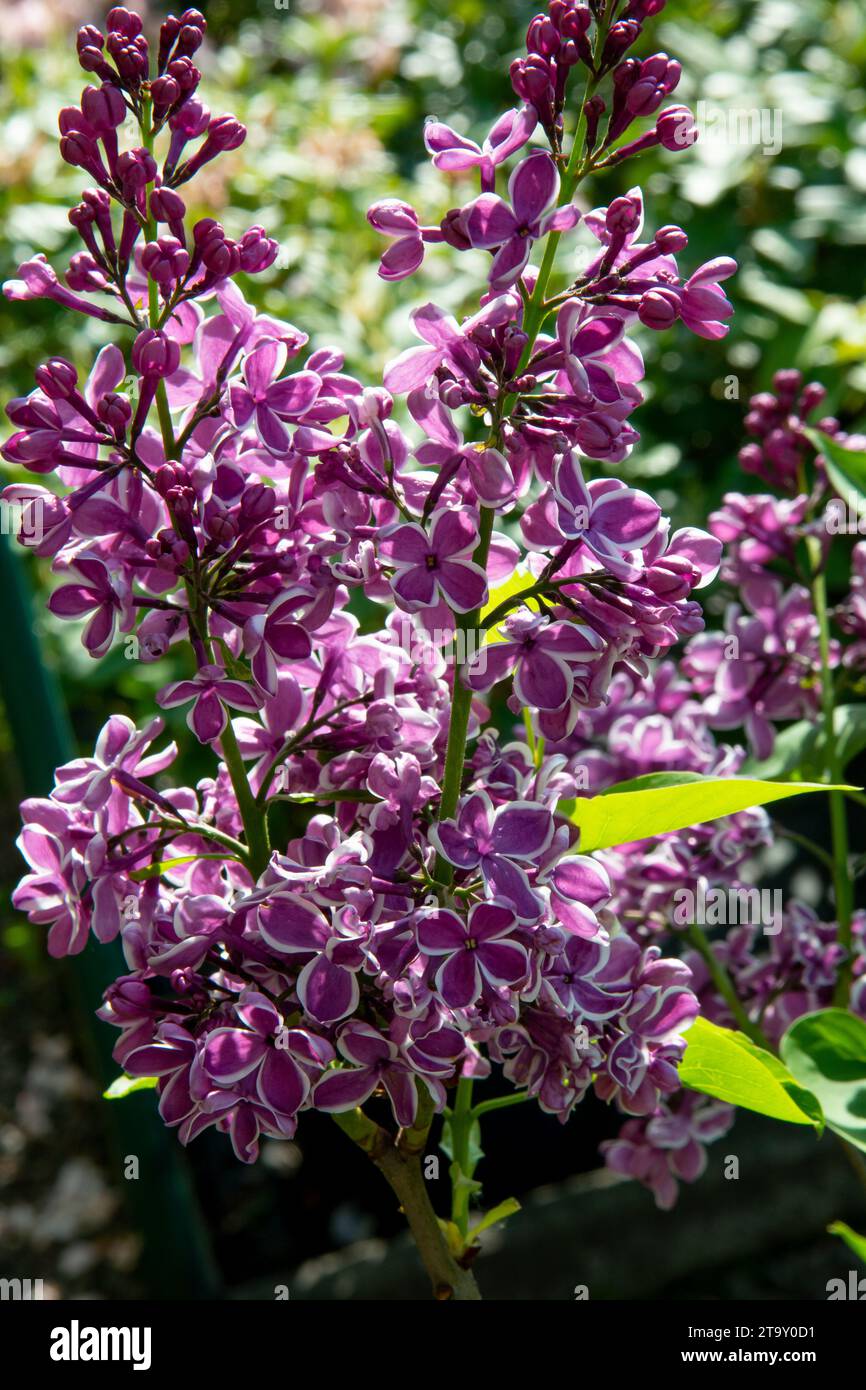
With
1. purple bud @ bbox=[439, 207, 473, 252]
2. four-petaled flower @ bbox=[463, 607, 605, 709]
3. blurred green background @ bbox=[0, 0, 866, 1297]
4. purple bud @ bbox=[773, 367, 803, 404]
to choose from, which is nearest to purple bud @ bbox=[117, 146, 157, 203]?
purple bud @ bbox=[439, 207, 473, 252]

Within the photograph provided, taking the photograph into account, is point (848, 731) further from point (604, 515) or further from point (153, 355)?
point (153, 355)

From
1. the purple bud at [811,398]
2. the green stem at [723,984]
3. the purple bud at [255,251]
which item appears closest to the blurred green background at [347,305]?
the purple bud at [811,398]

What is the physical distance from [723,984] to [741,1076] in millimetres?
182

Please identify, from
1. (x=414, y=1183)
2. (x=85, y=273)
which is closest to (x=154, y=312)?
(x=85, y=273)

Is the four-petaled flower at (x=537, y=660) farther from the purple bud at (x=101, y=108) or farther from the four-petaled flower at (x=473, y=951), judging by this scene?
the purple bud at (x=101, y=108)

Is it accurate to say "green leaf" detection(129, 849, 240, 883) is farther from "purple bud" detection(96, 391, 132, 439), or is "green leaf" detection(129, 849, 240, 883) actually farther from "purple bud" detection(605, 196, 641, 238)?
"purple bud" detection(605, 196, 641, 238)

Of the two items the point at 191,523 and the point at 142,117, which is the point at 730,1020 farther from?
the point at 142,117

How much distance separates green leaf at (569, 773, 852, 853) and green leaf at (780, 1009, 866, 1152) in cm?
18

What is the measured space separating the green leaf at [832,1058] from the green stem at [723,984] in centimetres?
7

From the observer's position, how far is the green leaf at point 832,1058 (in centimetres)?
73
